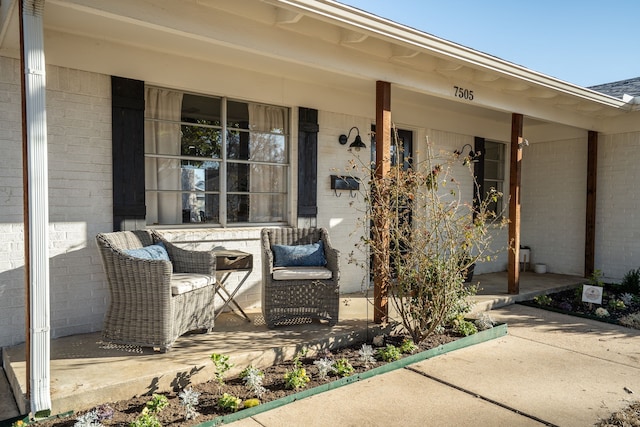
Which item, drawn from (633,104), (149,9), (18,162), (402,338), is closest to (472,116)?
(633,104)

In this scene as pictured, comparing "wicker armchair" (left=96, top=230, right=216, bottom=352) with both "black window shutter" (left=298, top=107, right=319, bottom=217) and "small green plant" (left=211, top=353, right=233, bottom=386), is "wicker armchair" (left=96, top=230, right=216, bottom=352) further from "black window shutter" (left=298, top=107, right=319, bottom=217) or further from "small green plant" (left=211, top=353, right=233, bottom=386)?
"black window shutter" (left=298, top=107, right=319, bottom=217)

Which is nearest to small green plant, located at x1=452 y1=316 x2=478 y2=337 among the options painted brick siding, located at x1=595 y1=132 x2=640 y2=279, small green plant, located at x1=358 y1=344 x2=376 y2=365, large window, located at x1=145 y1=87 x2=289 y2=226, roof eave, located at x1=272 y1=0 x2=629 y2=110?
small green plant, located at x1=358 y1=344 x2=376 y2=365

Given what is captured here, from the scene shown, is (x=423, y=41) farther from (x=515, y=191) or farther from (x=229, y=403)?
(x=229, y=403)

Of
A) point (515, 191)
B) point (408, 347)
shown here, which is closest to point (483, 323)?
point (408, 347)

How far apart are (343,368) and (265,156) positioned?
98.4 inches

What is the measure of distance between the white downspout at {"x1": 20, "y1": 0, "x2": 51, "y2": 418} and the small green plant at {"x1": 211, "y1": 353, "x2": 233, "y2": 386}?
3.02ft

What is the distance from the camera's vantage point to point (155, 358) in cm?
309

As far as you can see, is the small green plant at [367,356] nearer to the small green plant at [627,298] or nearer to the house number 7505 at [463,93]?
the house number 7505 at [463,93]

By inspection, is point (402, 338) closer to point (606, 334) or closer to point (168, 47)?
point (606, 334)

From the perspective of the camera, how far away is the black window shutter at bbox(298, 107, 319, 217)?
4.91 m

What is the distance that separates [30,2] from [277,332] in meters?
2.79

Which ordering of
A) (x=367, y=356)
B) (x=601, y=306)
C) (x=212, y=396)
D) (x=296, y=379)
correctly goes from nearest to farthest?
(x=212, y=396) < (x=296, y=379) < (x=367, y=356) < (x=601, y=306)

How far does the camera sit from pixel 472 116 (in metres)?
6.74

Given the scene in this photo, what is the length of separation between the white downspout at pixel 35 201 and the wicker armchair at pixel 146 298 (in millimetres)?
772
